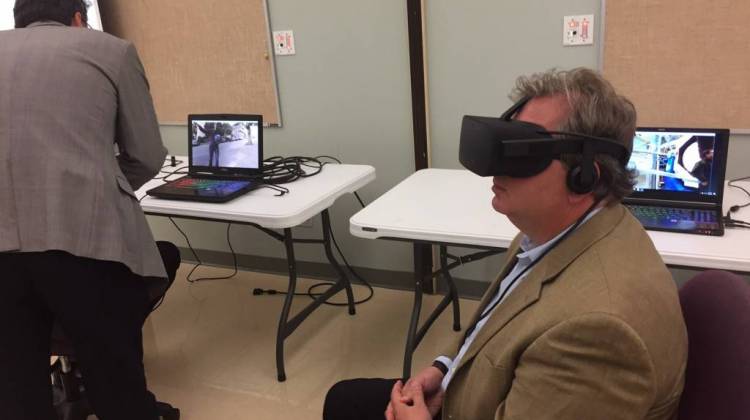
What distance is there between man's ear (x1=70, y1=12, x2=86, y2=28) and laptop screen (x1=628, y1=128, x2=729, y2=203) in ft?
5.28

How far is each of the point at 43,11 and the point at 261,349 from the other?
1533mm

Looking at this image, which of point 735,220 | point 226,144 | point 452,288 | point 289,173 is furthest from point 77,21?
point 735,220

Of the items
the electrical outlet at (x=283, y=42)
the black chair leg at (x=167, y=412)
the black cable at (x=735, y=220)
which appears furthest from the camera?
the electrical outlet at (x=283, y=42)

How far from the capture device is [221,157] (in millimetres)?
2336

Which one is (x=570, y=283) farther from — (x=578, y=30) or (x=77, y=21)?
(x=578, y=30)

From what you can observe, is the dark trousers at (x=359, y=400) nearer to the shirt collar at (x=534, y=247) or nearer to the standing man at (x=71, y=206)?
the shirt collar at (x=534, y=247)

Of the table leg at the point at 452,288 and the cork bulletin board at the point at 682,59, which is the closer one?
the cork bulletin board at the point at 682,59

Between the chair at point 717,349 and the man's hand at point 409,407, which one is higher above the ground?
the chair at point 717,349

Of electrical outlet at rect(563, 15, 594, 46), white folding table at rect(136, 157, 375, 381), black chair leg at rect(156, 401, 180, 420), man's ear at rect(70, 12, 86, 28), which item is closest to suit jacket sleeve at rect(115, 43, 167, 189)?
man's ear at rect(70, 12, 86, 28)

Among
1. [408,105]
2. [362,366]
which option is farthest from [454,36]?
[362,366]

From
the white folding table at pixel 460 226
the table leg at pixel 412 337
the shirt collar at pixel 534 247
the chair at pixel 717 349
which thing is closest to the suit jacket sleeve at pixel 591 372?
the chair at pixel 717 349

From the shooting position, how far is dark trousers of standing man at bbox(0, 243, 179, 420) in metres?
1.57

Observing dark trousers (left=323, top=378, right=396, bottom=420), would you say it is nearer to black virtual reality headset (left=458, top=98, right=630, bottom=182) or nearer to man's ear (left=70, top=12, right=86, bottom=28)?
black virtual reality headset (left=458, top=98, right=630, bottom=182)

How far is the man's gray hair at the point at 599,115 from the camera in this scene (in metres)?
0.91
